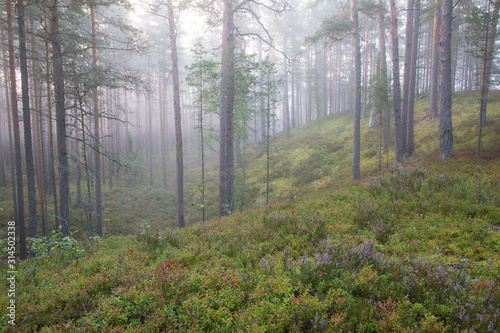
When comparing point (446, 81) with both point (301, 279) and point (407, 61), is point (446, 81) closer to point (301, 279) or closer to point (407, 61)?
point (407, 61)

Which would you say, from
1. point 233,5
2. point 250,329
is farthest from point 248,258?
→ point 233,5

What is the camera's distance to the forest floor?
10.6ft

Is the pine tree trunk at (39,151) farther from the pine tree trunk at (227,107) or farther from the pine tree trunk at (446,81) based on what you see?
the pine tree trunk at (446,81)

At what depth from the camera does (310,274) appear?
4.22m

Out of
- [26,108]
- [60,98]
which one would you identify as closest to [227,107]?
[60,98]

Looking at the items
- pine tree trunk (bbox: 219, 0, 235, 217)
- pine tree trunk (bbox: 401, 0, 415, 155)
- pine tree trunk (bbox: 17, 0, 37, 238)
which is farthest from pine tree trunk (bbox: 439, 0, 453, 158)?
pine tree trunk (bbox: 17, 0, 37, 238)

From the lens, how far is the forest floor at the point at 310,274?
3232mm

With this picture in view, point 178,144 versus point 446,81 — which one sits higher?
point 446,81

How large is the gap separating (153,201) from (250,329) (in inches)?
907

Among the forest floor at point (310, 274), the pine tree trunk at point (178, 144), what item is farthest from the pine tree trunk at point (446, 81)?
the pine tree trunk at point (178, 144)

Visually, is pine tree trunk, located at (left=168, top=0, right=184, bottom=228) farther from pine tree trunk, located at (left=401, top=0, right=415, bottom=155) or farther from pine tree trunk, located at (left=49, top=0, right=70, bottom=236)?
pine tree trunk, located at (left=401, top=0, right=415, bottom=155)

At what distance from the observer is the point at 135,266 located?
5.10 m

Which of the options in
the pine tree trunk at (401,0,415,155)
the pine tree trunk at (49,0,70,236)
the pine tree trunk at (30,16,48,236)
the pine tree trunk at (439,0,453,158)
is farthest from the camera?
the pine tree trunk at (401,0,415,155)

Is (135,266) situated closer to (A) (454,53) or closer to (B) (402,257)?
(B) (402,257)
